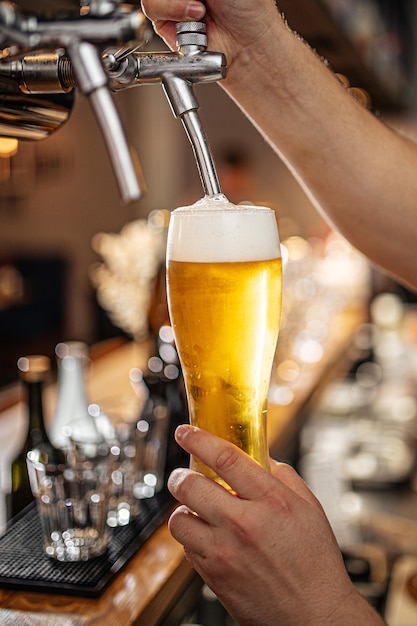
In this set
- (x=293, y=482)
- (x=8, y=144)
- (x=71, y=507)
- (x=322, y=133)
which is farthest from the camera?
(x=322, y=133)

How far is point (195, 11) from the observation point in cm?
89

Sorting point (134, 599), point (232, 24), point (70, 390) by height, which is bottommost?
point (70, 390)

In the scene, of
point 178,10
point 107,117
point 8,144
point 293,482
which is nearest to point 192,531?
point 293,482

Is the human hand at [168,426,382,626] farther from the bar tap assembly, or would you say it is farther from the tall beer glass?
the bar tap assembly

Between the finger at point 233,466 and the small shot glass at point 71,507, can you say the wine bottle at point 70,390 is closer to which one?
the small shot glass at point 71,507

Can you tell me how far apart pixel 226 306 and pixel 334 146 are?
641 millimetres

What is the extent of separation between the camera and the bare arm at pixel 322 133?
111 cm

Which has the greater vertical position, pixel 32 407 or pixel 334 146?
pixel 334 146

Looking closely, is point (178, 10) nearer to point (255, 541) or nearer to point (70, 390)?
point (255, 541)

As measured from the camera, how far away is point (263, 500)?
814mm

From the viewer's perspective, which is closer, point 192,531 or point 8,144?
point 192,531

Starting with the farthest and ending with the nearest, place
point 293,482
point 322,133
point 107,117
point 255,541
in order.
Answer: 1. point 322,133
2. point 293,482
3. point 255,541
4. point 107,117

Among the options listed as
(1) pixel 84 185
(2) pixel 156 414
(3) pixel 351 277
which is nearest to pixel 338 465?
(3) pixel 351 277

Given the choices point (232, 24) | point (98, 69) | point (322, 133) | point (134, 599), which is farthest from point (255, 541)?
point (322, 133)
